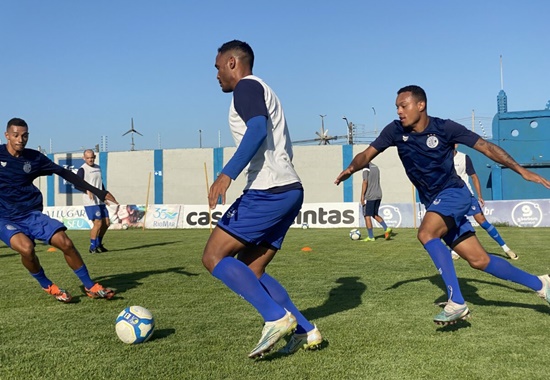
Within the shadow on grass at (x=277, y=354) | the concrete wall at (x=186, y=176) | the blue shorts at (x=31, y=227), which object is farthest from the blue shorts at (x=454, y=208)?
the concrete wall at (x=186, y=176)

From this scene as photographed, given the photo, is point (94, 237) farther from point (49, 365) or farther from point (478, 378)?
point (478, 378)

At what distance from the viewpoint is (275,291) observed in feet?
14.2

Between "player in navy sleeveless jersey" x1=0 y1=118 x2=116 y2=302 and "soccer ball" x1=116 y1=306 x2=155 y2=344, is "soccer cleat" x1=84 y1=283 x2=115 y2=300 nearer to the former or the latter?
"player in navy sleeveless jersey" x1=0 y1=118 x2=116 y2=302

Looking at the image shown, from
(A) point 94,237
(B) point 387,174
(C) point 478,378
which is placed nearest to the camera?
(C) point 478,378

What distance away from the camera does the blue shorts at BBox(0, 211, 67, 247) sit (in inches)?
260

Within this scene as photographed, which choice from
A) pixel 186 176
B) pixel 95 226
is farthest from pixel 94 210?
pixel 186 176

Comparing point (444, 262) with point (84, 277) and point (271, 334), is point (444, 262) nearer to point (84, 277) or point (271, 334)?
point (271, 334)

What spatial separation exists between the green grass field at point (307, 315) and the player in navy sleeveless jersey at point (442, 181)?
53 centimetres

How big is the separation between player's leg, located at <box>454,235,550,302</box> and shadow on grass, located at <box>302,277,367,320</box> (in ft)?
4.41

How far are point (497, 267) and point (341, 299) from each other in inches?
72.4

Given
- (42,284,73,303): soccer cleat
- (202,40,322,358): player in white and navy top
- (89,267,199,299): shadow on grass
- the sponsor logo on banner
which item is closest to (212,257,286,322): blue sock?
(202,40,322,358): player in white and navy top

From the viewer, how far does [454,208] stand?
5137mm

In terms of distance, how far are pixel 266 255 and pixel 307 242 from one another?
11.1 metres

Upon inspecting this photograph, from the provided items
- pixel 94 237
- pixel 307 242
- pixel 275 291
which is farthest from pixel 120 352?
pixel 307 242
